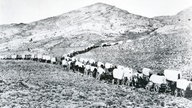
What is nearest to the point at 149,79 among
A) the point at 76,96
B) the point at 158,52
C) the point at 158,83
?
the point at 158,83

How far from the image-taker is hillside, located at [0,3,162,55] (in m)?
84.6

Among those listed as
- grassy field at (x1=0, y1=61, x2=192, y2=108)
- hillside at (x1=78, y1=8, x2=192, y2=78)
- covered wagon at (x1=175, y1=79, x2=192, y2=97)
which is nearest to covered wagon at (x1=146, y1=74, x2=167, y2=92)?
grassy field at (x1=0, y1=61, x2=192, y2=108)

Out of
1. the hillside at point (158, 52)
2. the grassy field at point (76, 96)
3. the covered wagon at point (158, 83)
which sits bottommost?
the grassy field at point (76, 96)

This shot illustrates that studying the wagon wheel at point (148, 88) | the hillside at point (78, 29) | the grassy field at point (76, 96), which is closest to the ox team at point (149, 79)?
the wagon wheel at point (148, 88)

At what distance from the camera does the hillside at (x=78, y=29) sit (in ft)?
278

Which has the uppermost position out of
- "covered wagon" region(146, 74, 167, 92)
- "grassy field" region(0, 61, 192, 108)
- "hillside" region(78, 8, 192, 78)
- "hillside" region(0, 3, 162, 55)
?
"hillside" region(0, 3, 162, 55)

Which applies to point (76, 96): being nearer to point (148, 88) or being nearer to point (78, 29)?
point (148, 88)

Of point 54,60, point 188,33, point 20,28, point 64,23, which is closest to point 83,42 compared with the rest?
point 188,33

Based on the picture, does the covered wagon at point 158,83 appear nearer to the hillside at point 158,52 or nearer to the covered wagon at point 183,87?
the covered wagon at point 183,87

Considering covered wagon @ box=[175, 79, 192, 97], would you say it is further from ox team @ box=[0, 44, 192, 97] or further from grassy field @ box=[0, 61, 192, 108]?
grassy field @ box=[0, 61, 192, 108]

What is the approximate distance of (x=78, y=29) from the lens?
337 feet

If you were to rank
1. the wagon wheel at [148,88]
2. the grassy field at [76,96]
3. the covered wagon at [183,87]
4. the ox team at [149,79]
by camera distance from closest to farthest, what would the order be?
the grassy field at [76,96] → the covered wagon at [183,87] → the ox team at [149,79] → the wagon wheel at [148,88]

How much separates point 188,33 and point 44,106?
38355 mm

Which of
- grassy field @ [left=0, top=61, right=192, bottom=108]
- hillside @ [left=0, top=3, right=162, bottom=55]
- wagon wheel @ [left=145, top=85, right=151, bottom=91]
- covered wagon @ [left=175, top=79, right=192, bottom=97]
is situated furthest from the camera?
hillside @ [left=0, top=3, right=162, bottom=55]
